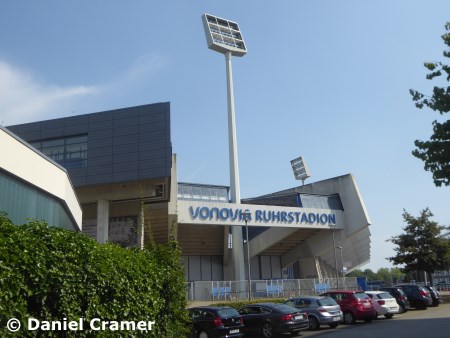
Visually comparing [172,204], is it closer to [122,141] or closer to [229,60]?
[122,141]

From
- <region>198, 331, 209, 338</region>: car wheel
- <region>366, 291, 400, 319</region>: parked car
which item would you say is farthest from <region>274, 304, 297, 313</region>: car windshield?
<region>366, 291, 400, 319</region>: parked car

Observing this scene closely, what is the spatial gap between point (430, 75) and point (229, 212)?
30320 millimetres

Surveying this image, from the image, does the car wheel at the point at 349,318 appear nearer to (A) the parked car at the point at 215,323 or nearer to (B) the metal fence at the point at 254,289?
(A) the parked car at the point at 215,323

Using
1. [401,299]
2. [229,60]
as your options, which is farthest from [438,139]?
[229,60]

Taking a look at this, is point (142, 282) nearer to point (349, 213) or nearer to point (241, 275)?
point (241, 275)

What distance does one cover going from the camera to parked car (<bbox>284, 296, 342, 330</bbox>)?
19.8 m

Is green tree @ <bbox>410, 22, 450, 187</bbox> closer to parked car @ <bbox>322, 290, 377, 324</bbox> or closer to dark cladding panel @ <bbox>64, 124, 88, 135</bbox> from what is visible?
parked car @ <bbox>322, 290, 377, 324</bbox>

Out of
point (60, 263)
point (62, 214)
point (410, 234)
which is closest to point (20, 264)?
point (60, 263)

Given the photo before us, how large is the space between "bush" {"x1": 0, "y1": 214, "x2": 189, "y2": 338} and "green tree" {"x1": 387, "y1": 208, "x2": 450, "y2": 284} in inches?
1373

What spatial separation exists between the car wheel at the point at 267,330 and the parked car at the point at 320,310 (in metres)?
2.82

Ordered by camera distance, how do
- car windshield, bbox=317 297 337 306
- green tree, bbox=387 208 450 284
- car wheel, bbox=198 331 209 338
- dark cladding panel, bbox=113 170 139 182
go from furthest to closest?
green tree, bbox=387 208 450 284, dark cladding panel, bbox=113 170 139 182, car windshield, bbox=317 297 337 306, car wheel, bbox=198 331 209 338

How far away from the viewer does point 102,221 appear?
33.7 m

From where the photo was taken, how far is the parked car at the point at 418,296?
29.4 meters

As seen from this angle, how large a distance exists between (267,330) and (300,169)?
42.5 metres
